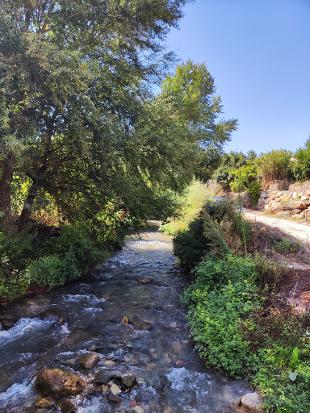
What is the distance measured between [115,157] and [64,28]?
3.75m

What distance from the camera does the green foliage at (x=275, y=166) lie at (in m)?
17.1

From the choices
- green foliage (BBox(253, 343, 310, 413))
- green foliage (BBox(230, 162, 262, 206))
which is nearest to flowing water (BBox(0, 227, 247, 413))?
green foliage (BBox(253, 343, 310, 413))

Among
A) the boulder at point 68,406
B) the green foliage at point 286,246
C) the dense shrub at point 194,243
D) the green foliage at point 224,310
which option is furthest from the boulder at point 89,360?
the green foliage at point 286,246

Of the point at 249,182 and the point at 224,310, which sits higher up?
the point at 249,182

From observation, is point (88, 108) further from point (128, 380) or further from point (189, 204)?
point (189, 204)

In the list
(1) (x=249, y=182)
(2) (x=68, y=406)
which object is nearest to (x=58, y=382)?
(2) (x=68, y=406)

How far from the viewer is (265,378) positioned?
4309mm

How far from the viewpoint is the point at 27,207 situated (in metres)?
8.91

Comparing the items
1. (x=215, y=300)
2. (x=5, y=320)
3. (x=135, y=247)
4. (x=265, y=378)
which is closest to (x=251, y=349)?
(x=265, y=378)

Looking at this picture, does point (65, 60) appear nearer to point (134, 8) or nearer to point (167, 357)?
point (134, 8)

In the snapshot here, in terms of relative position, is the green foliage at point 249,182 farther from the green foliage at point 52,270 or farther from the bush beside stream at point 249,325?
the green foliage at point 52,270

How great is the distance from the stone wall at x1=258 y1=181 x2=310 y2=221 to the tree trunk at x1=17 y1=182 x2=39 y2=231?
10.5 m

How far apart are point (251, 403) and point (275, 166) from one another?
15.0 meters

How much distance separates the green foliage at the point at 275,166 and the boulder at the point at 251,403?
14.8 m
